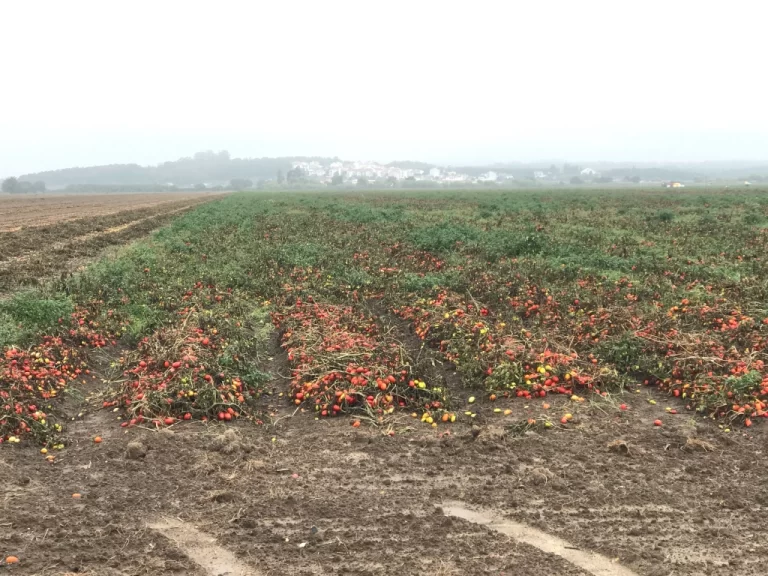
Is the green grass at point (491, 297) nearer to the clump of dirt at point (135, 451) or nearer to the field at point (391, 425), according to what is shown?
the field at point (391, 425)

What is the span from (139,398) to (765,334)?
26.7ft

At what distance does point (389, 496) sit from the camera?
4109 millimetres

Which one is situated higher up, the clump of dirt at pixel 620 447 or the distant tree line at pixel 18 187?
the distant tree line at pixel 18 187

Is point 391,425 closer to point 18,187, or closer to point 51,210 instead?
point 51,210

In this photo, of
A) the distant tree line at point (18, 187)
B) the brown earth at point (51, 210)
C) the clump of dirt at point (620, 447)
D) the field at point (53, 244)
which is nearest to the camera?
the clump of dirt at point (620, 447)

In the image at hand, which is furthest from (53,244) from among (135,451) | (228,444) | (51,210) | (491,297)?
(51,210)

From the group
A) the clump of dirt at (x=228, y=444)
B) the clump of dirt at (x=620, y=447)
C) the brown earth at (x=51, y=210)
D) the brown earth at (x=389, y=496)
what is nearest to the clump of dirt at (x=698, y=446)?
the brown earth at (x=389, y=496)

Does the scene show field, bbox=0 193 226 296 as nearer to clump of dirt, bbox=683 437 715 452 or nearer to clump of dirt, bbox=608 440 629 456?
clump of dirt, bbox=608 440 629 456

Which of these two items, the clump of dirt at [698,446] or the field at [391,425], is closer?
the field at [391,425]

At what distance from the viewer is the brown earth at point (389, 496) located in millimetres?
3400

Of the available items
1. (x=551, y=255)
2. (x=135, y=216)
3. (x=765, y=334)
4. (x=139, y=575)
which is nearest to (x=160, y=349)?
(x=139, y=575)

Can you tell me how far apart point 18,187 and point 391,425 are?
582 feet

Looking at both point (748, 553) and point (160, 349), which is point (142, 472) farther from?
point (748, 553)

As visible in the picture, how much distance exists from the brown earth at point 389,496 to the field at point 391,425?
2 cm
